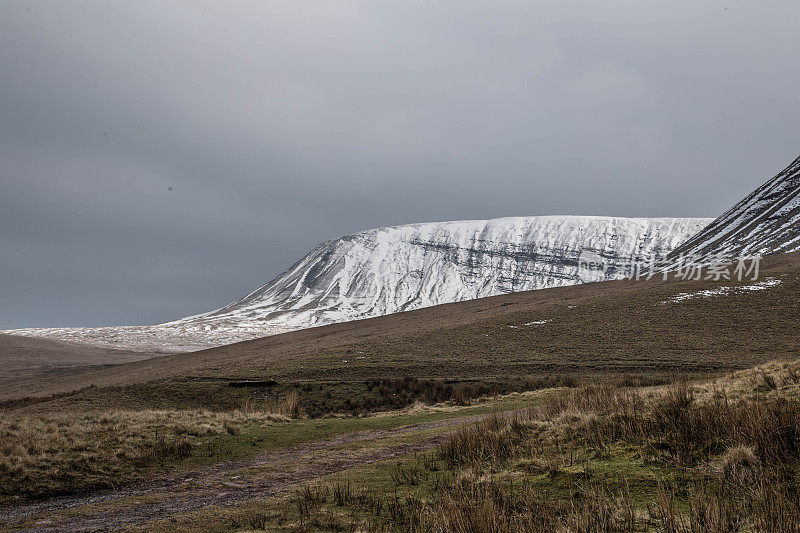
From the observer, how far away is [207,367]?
47812 millimetres

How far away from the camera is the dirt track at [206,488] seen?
9258 mm

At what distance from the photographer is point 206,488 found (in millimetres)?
11375

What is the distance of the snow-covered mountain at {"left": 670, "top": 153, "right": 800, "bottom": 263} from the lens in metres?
92.4

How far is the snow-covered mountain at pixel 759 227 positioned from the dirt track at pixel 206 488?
9369 cm

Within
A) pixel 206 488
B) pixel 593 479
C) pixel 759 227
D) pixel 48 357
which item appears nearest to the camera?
pixel 593 479

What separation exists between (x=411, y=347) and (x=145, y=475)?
37.3 m

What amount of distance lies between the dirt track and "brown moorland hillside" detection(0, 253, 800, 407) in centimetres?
2250

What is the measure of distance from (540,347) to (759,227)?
293ft

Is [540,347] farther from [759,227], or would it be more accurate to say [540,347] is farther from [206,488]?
[759,227]

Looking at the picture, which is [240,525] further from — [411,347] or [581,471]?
[411,347]

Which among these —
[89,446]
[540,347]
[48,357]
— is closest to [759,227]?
[540,347]

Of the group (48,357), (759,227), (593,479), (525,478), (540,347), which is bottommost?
(48,357)

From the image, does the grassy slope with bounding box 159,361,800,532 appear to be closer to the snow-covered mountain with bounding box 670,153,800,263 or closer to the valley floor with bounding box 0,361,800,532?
the valley floor with bounding box 0,361,800,532

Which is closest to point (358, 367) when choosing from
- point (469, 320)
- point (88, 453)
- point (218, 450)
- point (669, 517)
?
point (469, 320)
